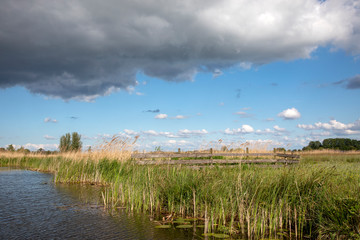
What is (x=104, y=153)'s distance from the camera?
609 inches

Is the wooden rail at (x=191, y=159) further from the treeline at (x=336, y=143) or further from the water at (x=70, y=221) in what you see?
the treeline at (x=336, y=143)

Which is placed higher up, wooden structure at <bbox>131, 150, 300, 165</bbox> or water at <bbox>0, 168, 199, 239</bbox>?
wooden structure at <bbox>131, 150, 300, 165</bbox>

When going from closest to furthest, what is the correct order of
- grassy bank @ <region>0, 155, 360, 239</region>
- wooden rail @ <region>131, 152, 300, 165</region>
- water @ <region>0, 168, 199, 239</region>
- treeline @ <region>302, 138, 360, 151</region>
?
grassy bank @ <region>0, 155, 360, 239</region> < water @ <region>0, 168, 199, 239</region> < wooden rail @ <region>131, 152, 300, 165</region> < treeline @ <region>302, 138, 360, 151</region>

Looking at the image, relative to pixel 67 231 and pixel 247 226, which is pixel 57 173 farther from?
pixel 247 226

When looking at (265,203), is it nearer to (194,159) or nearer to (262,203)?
(262,203)

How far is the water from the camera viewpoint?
227 inches

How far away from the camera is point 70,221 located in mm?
6859

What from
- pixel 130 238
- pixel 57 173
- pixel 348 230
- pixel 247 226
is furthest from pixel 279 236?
pixel 57 173

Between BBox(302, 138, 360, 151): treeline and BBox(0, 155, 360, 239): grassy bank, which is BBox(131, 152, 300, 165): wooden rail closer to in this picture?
BBox(0, 155, 360, 239): grassy bank

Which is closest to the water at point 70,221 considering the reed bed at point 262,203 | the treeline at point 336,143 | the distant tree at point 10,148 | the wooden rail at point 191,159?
the reed bed at point 262,203

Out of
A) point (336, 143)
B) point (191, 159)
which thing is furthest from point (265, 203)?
point (336, 143)

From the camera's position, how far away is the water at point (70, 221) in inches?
227

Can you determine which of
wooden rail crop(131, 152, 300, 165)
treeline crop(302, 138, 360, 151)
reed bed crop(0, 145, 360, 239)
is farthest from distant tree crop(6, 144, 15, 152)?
treeline crop(302, 138, 360, 151)

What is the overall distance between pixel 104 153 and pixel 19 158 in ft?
71.6
